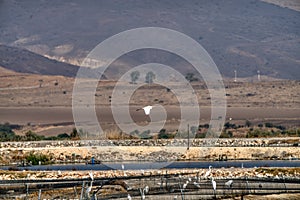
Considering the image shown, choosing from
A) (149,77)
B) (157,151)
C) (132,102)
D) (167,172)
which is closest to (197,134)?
(157,151)

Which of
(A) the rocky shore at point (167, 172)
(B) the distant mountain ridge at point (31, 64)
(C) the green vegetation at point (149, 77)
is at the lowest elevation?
(A) the rocky shore at point (167, 172)

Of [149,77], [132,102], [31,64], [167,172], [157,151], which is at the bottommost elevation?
[167,172]

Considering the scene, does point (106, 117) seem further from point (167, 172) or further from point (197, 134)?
point (167, 172)

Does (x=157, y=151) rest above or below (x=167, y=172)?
above

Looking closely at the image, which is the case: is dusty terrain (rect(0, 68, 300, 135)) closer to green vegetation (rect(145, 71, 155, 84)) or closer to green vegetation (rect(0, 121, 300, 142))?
green vegetation (rect(0, 121, 300, 142))

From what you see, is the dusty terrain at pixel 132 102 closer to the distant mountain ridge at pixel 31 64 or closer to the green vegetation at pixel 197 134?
the green vegetation at pixel 197 134

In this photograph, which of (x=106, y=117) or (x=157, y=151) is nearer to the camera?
(x=157, y=151)

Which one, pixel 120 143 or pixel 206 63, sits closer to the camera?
pixel 120 143

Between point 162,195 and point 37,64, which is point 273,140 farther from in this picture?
point 37,64

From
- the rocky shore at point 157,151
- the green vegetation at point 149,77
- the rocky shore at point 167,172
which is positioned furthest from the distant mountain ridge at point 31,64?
the rocky shore at point 167,172

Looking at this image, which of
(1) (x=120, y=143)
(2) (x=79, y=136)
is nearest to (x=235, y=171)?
(1) (x=120, y=143)

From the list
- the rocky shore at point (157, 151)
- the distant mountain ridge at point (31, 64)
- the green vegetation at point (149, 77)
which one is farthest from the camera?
the distant mountain ridge at point (31, 64)

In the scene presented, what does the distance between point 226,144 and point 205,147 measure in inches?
107

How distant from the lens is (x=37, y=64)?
179 meters
